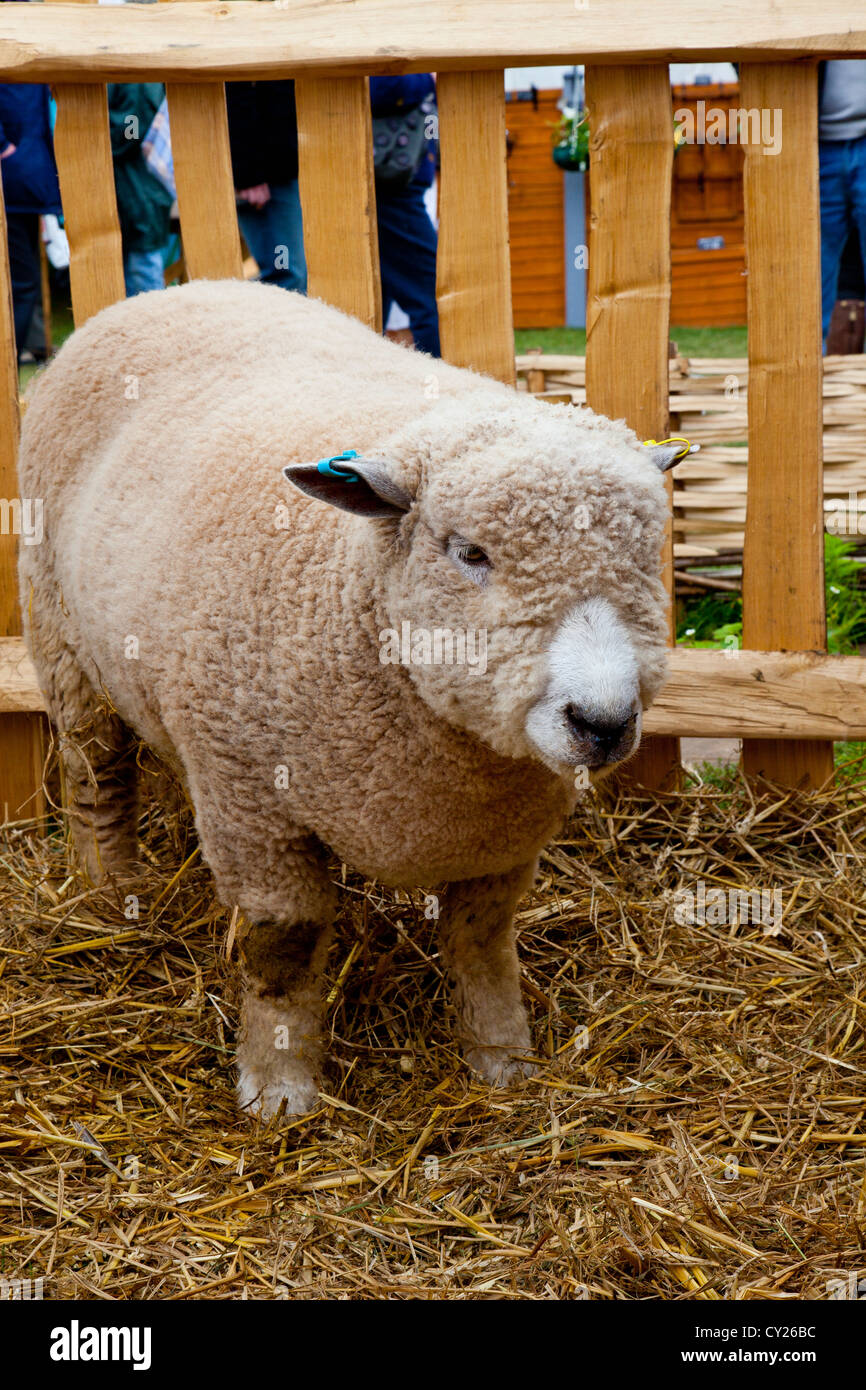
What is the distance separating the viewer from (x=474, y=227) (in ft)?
11.7

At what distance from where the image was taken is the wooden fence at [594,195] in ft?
11.0

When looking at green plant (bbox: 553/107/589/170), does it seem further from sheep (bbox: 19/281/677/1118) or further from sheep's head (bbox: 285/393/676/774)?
sheep's head (bbox: 285/393/676/774)

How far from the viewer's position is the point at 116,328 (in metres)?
3.24

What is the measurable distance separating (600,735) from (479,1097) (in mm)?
1058

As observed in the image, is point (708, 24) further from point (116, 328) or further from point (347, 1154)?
point (347, 1154)

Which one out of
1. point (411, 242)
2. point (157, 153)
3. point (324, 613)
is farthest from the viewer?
point (411, 242)

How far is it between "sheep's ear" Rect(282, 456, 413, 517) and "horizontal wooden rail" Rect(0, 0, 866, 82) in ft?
5.43

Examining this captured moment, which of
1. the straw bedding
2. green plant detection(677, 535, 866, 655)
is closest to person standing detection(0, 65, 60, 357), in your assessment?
green plant detection(677, 535, 866, 655)

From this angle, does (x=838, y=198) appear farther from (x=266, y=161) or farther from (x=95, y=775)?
(x=95, y=775)

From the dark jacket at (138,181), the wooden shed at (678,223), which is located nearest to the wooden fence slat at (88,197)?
the dark jacket at (138,181)

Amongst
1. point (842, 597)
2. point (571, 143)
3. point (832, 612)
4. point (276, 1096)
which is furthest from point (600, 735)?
point (571, 143)

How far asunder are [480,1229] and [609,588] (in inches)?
44.8

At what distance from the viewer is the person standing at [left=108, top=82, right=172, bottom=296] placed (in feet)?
16.9
